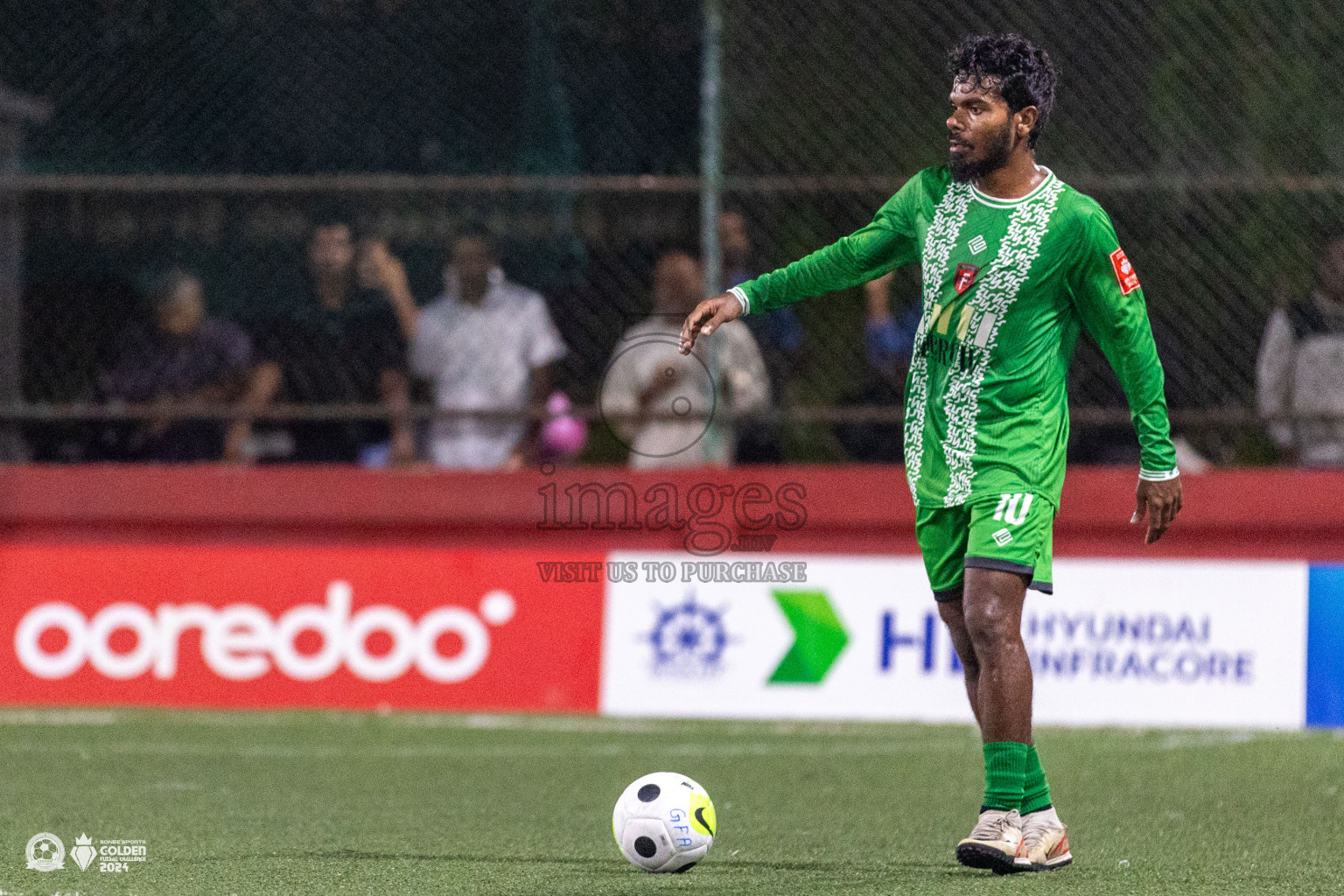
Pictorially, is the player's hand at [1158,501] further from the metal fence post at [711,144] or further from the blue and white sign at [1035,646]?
the metal fence post at [711,144]

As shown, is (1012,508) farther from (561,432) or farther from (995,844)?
(561,432)

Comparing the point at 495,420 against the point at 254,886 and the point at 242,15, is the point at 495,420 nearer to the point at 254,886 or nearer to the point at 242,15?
the point at 242,15

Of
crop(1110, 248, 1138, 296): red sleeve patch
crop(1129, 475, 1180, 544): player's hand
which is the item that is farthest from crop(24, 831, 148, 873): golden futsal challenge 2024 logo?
crop(1110, 248, 1138, 296): red sleeve patch

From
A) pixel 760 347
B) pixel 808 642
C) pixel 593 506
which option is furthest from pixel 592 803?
pixel 760 347

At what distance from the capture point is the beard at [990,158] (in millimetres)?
5203

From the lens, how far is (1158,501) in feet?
17.2

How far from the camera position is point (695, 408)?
9633mm

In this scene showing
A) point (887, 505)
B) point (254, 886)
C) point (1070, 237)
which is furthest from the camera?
point (887, 505)

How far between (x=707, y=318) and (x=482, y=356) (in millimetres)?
4616

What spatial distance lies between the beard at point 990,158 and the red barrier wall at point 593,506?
4298 millimetres

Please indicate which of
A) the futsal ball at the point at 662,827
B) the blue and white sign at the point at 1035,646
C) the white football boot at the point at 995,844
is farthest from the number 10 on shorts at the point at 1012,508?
the blue and white sign at the point at 1035,646

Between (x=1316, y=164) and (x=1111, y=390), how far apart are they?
5.11 feet

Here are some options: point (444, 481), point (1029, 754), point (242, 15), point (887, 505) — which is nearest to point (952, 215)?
point (1029, 754)

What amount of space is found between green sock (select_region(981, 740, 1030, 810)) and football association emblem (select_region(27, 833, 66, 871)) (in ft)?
8.35
